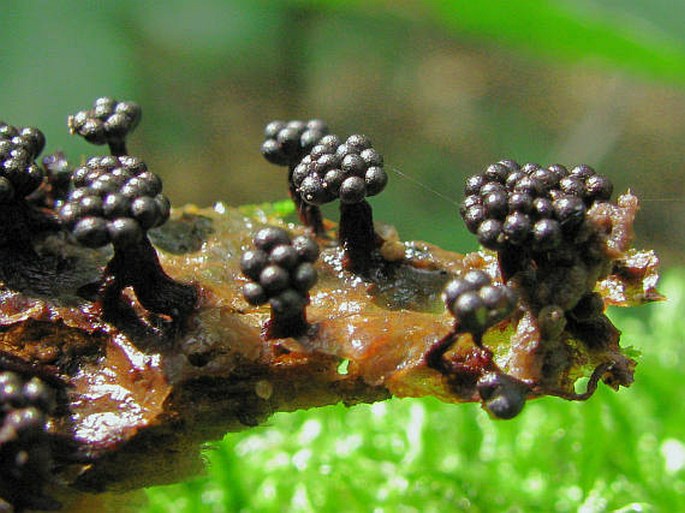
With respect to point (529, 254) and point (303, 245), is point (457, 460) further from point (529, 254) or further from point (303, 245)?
point (303, 245)

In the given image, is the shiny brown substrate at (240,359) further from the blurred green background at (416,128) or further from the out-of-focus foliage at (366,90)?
the out-of-focus foliage at (366,90)

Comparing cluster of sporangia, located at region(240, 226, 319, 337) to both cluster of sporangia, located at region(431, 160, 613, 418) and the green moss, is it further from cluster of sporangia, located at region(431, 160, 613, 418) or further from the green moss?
the green moss

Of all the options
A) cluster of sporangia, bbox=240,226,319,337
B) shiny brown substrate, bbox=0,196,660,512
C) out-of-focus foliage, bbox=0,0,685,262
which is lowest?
out-of-focus foliage, bbox=0,0,685,262

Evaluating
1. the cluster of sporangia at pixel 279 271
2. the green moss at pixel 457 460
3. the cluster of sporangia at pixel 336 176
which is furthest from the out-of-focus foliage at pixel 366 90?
the cluster of sporangia at pixel 279 271

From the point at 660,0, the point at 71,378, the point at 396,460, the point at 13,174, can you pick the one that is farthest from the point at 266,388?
the point at 660,0

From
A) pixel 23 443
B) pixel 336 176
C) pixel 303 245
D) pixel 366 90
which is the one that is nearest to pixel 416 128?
pixel 366 90

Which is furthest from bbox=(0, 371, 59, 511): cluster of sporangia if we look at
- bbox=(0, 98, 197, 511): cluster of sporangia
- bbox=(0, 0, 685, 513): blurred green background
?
bbox=(0, 0, 685, 513): blurred green background

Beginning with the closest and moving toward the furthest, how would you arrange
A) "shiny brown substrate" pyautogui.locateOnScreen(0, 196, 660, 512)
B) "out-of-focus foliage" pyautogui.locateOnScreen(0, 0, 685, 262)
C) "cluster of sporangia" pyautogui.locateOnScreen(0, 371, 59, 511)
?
1. "cluster of sporangia" pyautogui.locateOnScreen(0, 371, 59, 511)
2. "shiny brown substrate" pyautogui.locateOnScreen(0, 196, 660, 512)
3. "out-of-focus foliage" pyautogui.locateOnScreen(0, 0, 685, 262)
